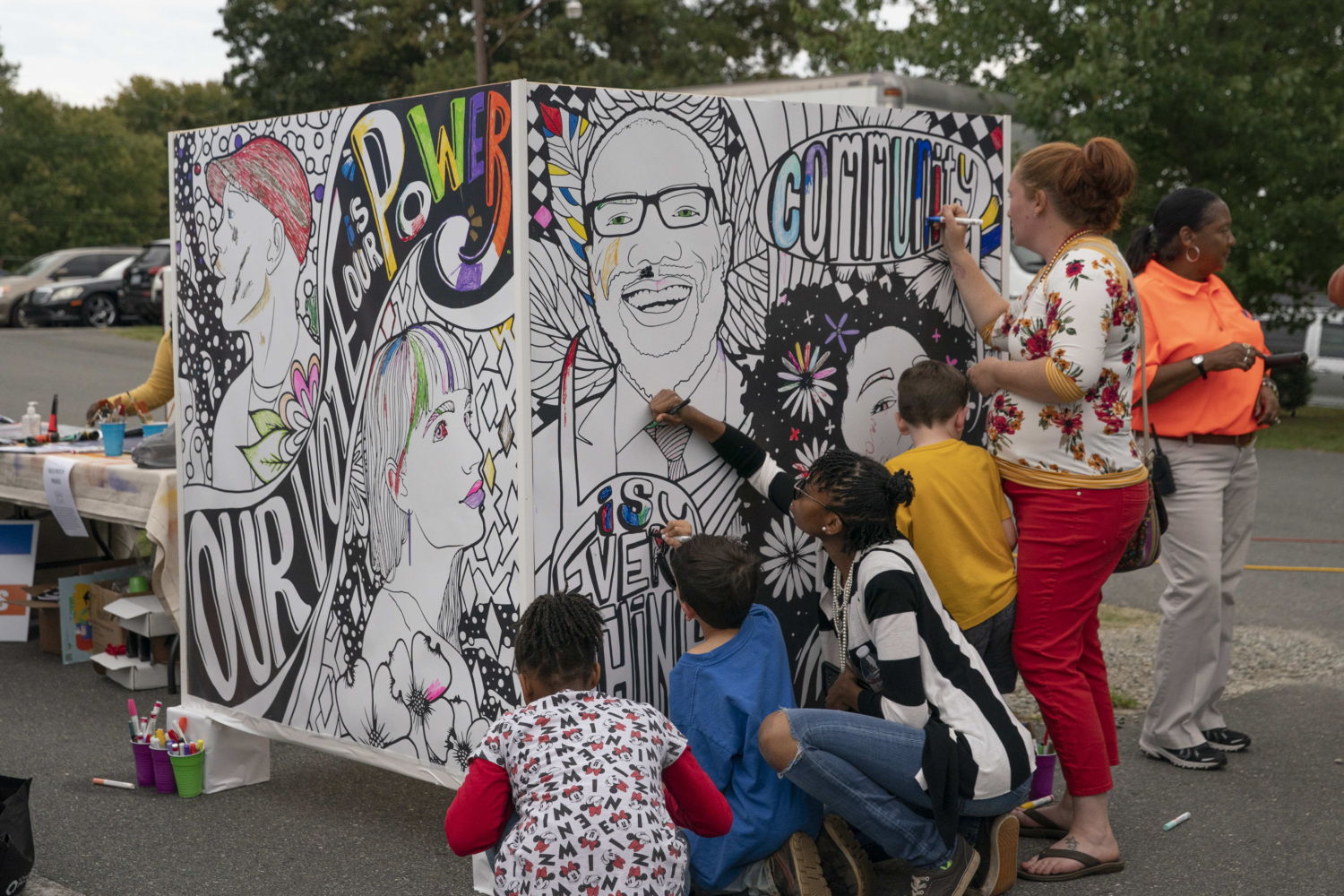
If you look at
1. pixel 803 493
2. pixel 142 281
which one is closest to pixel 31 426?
pixel 803 493

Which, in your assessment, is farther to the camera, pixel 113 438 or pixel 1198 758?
pixel 113 438

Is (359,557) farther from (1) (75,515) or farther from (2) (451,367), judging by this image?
(1) (75,515)

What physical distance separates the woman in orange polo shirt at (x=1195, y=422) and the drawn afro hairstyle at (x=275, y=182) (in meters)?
2.66

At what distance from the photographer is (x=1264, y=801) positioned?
3998 millimetres

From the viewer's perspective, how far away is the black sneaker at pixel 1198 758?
427 cm

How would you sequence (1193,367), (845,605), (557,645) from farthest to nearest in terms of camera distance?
(1193,367)
(845,605)
(557,645)

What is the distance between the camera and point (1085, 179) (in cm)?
337

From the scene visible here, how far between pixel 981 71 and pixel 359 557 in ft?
40.9

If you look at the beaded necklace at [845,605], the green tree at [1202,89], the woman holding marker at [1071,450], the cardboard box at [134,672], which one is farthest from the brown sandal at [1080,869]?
the green tree at [1202,89]

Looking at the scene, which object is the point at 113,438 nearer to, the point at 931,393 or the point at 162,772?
the point at 162,772

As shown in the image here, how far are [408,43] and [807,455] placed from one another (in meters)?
29.4

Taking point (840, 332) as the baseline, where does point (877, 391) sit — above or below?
below

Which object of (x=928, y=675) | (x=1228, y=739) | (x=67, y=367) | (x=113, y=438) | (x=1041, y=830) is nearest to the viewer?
(x=928, y=675)

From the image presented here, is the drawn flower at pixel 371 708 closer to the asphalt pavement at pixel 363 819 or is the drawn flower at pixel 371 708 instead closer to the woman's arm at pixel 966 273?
the asphalt pavement at pixel 363 819
